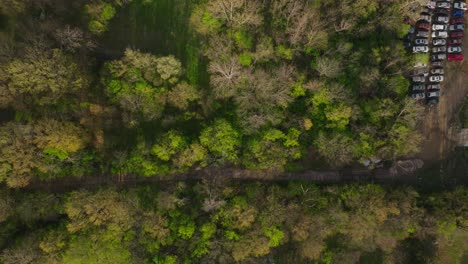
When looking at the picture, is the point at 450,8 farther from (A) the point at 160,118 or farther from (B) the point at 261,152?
(A) the point at 160,118

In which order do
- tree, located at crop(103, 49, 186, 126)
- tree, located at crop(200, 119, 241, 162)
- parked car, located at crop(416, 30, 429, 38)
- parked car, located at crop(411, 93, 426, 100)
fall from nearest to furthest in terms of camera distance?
tree, located at crop(103, 49, 186, 126), tree, located at crop(200, 119, 241, 162), parked car, located at crop(411, 93, 426, 100), parked car, located at crop(416, 30, 429, 38)

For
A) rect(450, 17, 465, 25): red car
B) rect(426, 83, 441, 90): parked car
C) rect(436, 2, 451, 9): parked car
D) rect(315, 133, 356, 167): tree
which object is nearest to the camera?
rect(315, 133, 356, 167): tree

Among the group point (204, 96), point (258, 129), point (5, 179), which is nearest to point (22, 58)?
point (5, 179)

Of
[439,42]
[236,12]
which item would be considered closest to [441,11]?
[439,42]

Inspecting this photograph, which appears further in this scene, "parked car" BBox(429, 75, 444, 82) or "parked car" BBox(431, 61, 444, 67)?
"parked car" BBox(431, 61, 444, 67)

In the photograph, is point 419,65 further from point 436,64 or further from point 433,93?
point 433,93

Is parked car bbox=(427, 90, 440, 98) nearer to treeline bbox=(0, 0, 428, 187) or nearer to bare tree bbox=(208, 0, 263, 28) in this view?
treeline bbox=(0, 0, 428, 187)

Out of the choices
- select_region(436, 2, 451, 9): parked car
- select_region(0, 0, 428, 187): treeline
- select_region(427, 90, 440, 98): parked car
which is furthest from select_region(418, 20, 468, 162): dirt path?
select_region(436, 2, 451, 9): parked car

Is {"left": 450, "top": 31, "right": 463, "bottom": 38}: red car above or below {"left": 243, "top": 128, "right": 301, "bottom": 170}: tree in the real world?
above
